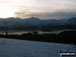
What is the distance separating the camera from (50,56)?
4447 centimetres

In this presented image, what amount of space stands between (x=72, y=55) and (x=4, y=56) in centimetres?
1486

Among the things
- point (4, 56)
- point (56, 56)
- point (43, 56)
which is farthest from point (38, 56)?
point (4, 56)

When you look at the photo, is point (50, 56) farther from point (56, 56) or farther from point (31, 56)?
point (31, 56)

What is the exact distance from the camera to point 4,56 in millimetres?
43125

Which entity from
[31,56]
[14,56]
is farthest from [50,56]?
[14,56]

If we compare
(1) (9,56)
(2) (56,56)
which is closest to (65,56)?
(2) (56,56)

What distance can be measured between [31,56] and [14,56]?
3.72 m

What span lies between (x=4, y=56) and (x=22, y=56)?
12.5 feet

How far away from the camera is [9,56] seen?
43281 millimetres

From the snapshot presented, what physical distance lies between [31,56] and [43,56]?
8.78ft

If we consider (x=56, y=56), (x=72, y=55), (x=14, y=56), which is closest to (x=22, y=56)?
(x=14, y=56)

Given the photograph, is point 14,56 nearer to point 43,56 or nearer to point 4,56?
point 4,56

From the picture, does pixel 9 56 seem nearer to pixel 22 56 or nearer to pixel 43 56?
pixel 22 56

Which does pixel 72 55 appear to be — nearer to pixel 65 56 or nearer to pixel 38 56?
pixel 65 56
